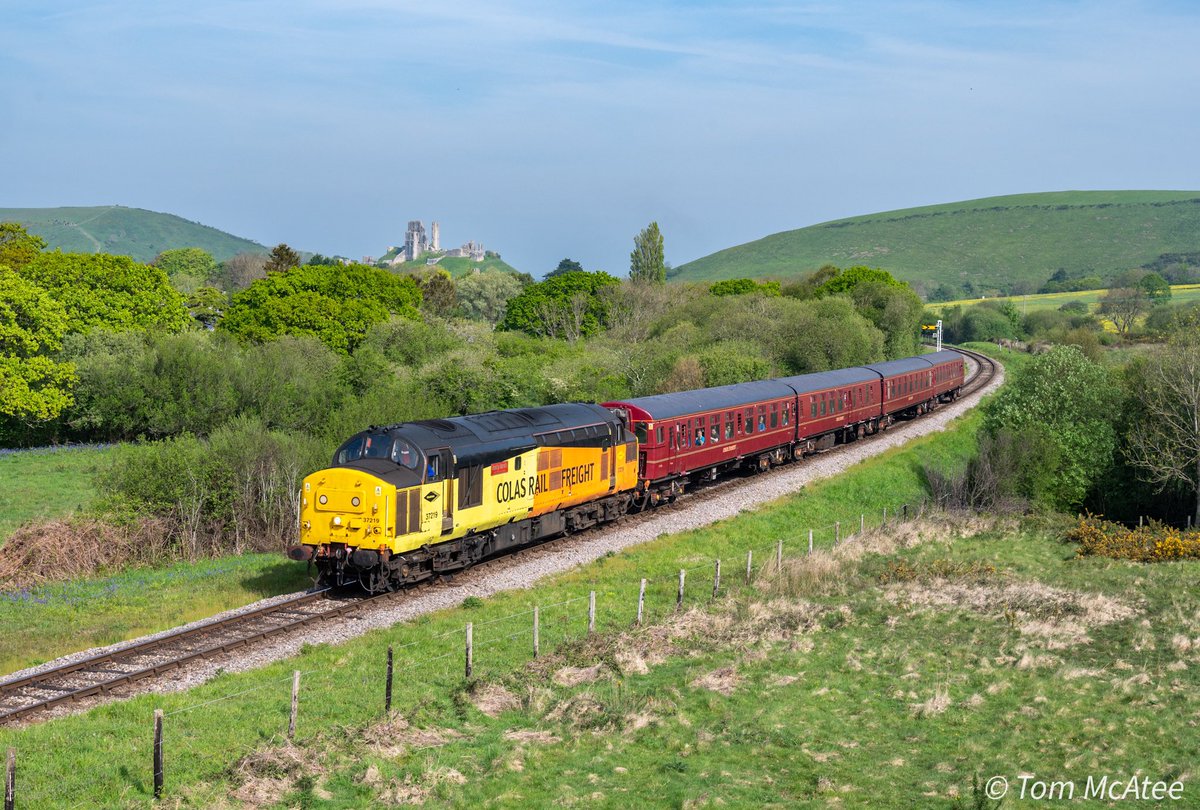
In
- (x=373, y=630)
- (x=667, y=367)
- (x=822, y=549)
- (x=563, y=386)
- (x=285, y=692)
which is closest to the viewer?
(x=285, y=692)

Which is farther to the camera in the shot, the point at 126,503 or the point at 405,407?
the point at 405,407

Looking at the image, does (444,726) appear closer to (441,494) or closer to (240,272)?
(441,494)

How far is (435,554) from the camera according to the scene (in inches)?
1078

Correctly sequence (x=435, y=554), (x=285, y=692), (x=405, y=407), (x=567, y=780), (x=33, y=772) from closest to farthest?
(x=33, y=772) < (x=567, y=780) < (x=285, y=692) < (x=435, y=554) < (x=405, y=407)

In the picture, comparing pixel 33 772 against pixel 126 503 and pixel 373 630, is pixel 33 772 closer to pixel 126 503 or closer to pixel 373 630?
pixel 373 630

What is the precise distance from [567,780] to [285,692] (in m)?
6.19

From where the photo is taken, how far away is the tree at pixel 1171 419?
156 feet

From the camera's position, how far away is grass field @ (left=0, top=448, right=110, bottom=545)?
43.0m

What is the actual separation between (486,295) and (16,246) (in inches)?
2935

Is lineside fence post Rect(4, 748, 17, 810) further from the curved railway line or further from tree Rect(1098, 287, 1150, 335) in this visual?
tree Rect(1098, 287, 1150, 335)

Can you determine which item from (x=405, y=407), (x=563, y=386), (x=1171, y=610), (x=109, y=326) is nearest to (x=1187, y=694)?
(x=1171, y=610)

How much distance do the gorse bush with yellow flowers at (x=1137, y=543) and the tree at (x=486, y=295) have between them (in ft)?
386

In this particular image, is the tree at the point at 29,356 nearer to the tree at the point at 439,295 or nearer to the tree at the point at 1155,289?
the tree at the point at 439,295

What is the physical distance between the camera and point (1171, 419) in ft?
161
